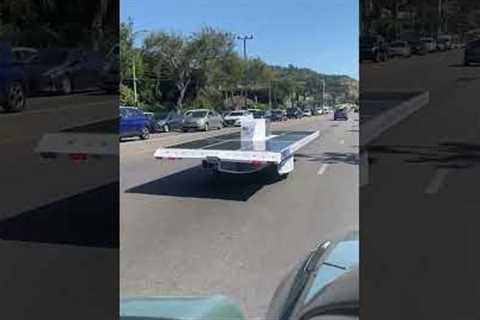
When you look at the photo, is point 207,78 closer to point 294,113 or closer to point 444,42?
point 294,113

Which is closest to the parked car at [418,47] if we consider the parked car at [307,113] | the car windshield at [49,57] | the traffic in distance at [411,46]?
the traffic in distance at [411,46]

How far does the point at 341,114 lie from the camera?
1.45 meters

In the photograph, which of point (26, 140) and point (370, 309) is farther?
point (26, 140)

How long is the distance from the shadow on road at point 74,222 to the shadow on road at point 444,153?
0.68 metres

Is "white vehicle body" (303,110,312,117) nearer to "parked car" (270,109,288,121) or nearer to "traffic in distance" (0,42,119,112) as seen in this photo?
"parked car" (270,109,288,121)

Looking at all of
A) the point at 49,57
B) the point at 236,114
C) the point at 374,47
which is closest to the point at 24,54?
the point at 49,57

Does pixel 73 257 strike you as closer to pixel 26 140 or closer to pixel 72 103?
pixel 26 140

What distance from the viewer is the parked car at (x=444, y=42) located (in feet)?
4.10

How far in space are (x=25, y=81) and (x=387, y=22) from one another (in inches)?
33.3

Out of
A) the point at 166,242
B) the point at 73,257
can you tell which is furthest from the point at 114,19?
the point at 73,257

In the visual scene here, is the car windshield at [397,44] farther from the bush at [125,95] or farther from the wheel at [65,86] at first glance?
the wheel at [65,86]

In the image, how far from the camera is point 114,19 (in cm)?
135

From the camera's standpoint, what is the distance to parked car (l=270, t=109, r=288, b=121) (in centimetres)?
173

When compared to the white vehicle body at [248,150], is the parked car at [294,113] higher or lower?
higher
